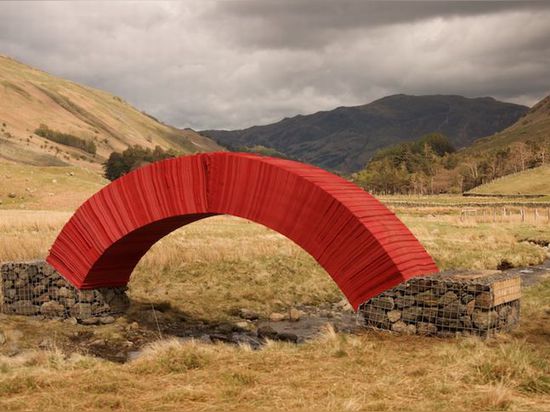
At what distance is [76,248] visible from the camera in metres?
17.0

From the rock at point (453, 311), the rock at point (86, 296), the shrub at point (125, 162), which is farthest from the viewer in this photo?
the shrub at point (125, 162)

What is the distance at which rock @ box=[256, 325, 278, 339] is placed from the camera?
53.1 feet

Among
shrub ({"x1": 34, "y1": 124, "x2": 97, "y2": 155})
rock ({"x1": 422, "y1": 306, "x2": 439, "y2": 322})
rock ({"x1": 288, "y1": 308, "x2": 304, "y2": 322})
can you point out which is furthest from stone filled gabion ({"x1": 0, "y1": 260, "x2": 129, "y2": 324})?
shrub ({"x1": 34, "y1": 124, "x2": 97, "y2": 155})

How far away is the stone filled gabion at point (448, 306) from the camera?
11.4 meters

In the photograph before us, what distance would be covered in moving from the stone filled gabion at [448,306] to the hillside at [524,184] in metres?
83.8

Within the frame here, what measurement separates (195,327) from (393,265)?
25.8ft

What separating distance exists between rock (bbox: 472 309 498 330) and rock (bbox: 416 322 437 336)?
0.77m

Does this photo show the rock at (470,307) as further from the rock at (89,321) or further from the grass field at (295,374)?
the rock at (89,321)

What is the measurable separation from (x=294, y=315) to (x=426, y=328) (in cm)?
772

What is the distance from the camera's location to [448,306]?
11633 millimetres

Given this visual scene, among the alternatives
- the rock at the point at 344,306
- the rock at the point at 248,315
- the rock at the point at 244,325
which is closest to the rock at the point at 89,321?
the rock at the point at 244,325

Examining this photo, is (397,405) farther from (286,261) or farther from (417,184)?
(417,184)

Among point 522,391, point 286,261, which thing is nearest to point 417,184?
point 286,261

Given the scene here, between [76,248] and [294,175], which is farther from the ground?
[294,175]
